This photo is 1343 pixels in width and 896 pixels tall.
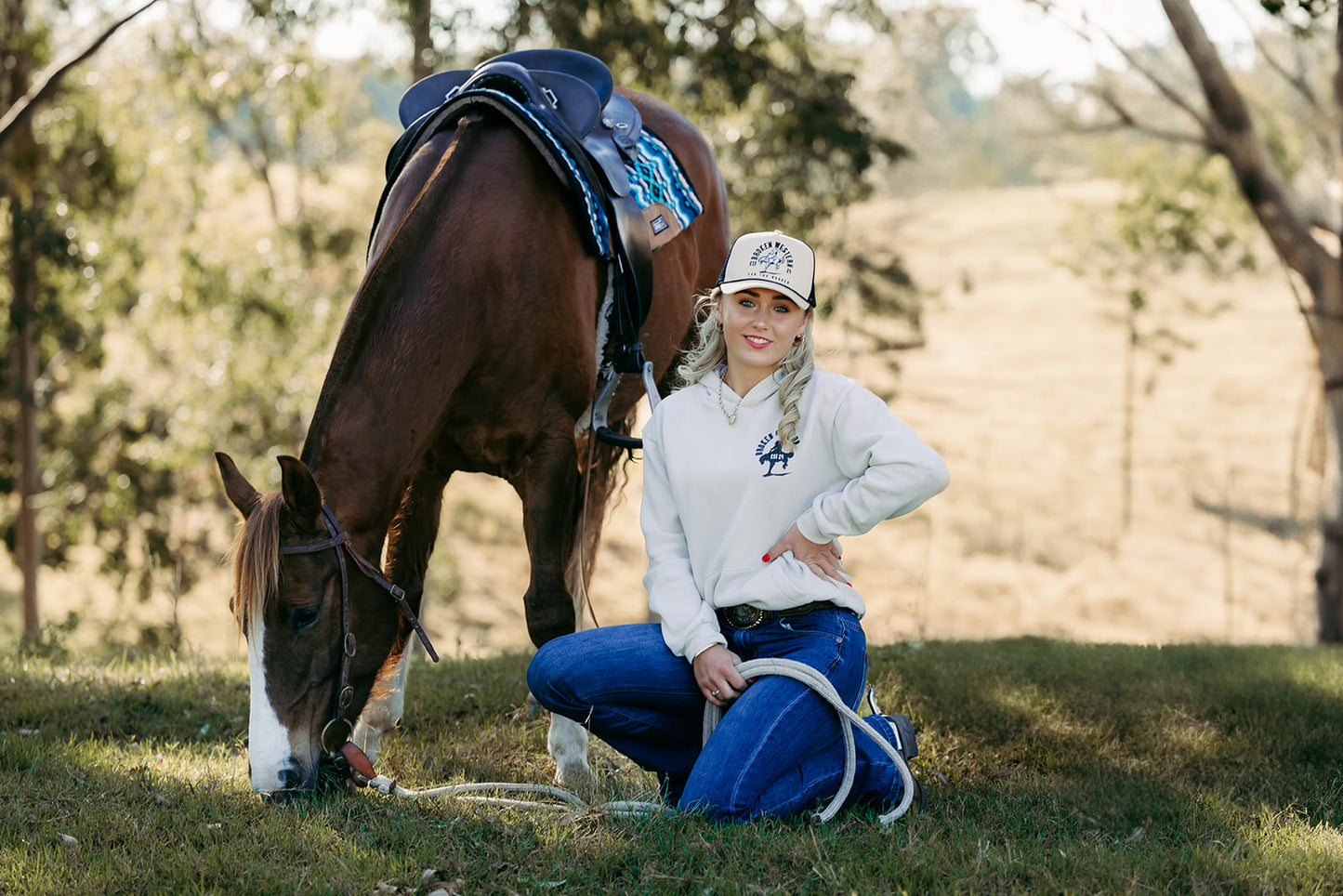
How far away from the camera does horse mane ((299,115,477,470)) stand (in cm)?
334

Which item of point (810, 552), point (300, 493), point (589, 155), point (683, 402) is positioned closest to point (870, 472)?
point (810, 552)

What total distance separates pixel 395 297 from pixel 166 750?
6.29 feet

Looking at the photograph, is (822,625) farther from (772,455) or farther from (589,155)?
(589,155)

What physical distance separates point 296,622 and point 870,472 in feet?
5.49

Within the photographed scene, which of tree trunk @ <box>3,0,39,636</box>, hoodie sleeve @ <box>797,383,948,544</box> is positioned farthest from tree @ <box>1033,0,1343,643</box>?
tree trunk @ <box>3,0,39,636</box>

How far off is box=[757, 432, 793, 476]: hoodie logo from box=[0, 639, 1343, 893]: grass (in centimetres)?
96

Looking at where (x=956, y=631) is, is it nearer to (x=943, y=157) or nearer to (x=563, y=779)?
(x=563, y=779)

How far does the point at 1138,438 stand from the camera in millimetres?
33844

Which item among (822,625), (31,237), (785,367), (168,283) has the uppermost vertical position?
(31,237)

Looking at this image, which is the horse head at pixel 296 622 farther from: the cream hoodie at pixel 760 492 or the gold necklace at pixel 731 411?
the gold necklace at pixel 731 411

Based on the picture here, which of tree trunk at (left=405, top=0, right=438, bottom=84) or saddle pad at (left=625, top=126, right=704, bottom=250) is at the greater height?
tree trunk at (left=405, top=0, right=438, bottom=84)

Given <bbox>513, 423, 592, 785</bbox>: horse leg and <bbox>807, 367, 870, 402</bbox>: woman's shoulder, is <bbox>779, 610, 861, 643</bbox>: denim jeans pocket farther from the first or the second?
<bbox>513, 423, 592, 785</bbox>: horse leg

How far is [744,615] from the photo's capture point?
3180 millimetres

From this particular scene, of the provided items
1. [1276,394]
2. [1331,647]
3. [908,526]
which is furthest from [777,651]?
[1276,394]
